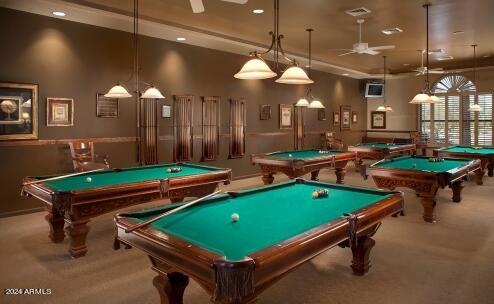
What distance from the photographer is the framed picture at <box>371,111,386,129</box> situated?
1320 centimetres

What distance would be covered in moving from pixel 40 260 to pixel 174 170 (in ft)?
5.49

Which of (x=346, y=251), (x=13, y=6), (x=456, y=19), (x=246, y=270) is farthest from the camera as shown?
(x=456, y=19)

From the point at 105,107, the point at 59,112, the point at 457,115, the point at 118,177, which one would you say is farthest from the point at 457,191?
the point at 457,115

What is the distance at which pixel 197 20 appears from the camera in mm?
6594

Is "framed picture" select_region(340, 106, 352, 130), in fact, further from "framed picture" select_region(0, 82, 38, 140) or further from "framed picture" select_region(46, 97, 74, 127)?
"framed picture" select_region(0, 82, 38, 140)

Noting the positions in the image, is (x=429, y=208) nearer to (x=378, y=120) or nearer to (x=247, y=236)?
(x=247, y=236)

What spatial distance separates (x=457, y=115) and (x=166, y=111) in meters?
9.37

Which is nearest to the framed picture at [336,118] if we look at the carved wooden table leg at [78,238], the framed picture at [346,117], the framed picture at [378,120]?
the framed picture at [346,117]

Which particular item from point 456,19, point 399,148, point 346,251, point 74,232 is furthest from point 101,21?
point 399,148

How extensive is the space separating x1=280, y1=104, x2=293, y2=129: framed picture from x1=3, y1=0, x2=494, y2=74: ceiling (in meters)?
1.47

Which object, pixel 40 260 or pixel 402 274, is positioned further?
pixel 40 260

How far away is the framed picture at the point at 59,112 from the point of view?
5.58 m

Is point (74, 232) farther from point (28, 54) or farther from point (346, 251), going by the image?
point (28, 54)

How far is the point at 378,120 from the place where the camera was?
43.7ft
